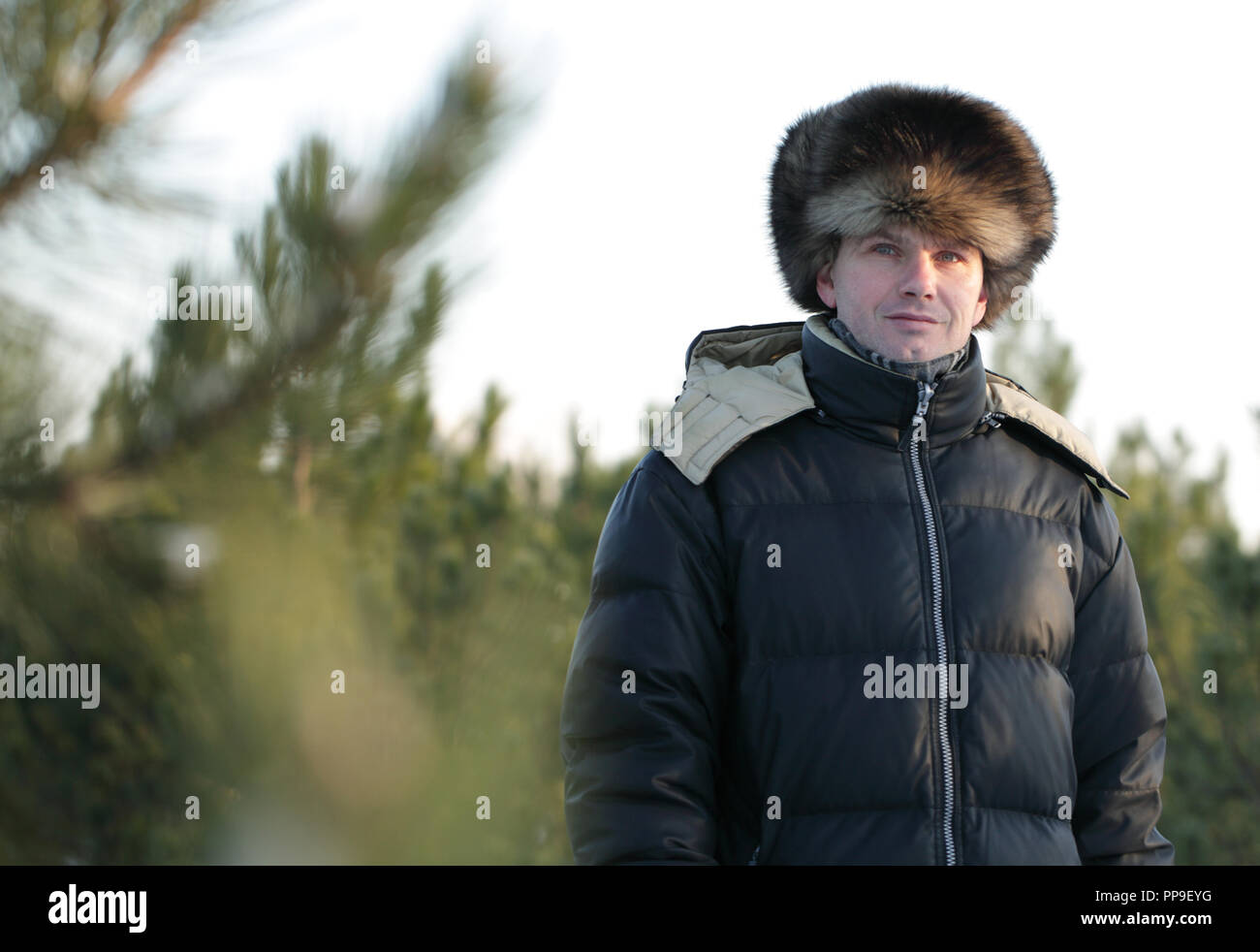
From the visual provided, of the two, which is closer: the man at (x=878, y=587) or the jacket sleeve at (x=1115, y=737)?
the man at (x=878, y=587)

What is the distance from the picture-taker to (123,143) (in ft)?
5.74

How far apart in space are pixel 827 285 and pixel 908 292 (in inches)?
5.6

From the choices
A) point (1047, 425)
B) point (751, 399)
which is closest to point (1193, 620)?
point (1047, 425)

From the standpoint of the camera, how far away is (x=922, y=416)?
1375 millimetres

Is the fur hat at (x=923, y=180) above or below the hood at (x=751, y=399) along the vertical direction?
above

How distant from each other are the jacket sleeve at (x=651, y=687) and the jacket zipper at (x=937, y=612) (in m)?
0.23

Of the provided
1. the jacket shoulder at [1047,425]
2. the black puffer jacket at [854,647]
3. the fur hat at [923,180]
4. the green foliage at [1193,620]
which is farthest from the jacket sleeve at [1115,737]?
the green foliage at [1193,620]

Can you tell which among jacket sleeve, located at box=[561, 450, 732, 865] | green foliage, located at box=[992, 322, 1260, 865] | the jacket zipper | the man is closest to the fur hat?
the man

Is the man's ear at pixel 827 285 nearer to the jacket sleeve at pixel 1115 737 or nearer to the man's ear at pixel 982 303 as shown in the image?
the man's ear at pixel 982 303

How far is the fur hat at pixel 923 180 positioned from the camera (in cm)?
141

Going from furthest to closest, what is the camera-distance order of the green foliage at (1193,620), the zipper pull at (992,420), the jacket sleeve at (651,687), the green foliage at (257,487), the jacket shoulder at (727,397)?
the green foliage at (1193,620) < the green foliage at (257,487) < the zipper pull at (992,420) < the jacket shoulder at (727,397) < the jacket sleeve at (651,687)

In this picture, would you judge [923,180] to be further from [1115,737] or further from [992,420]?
[1115,737]

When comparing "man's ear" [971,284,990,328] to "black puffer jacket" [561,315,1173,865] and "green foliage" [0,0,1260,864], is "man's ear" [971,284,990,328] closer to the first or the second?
"black puffer jacket" [561,315,1173,865]
